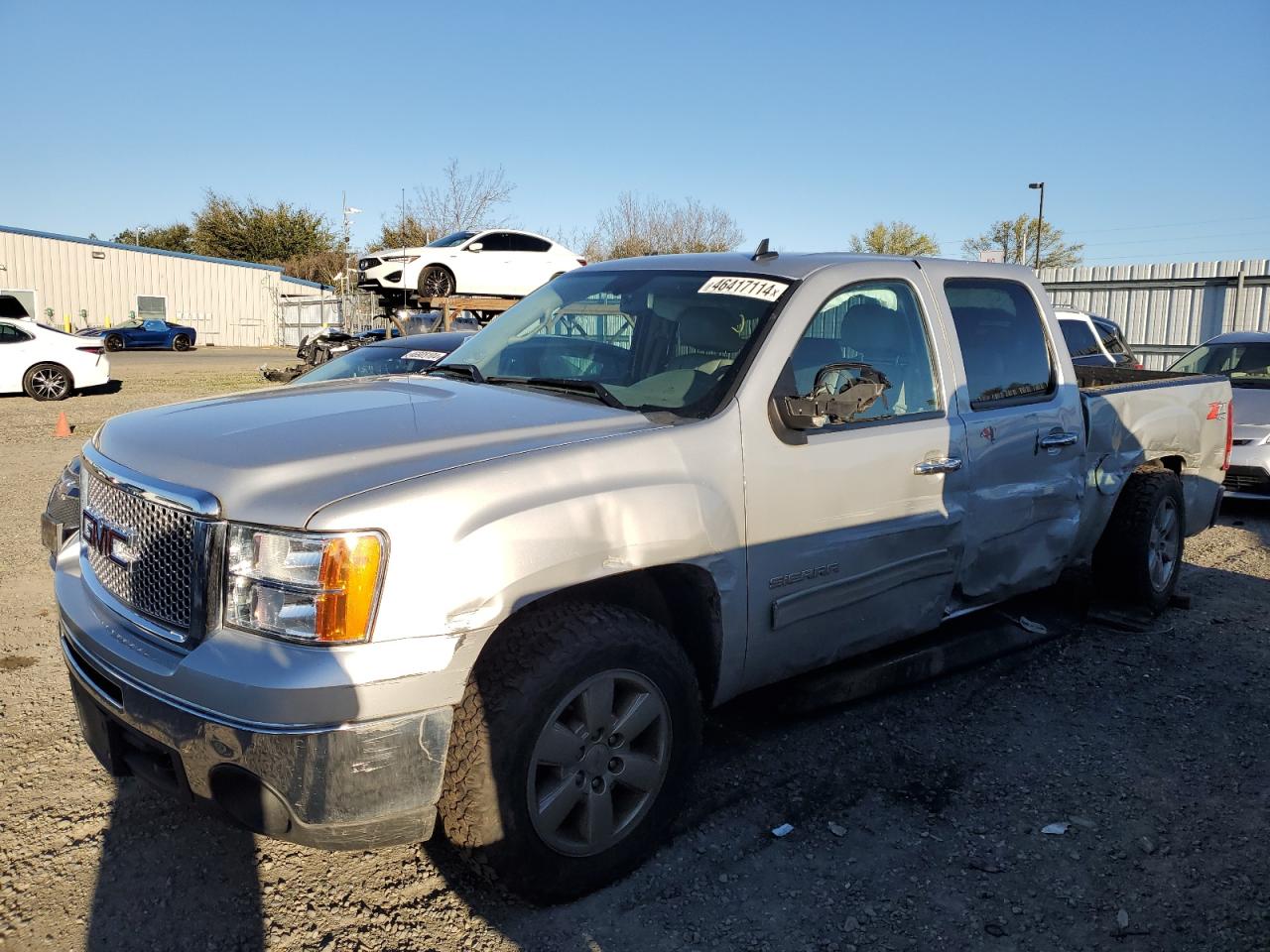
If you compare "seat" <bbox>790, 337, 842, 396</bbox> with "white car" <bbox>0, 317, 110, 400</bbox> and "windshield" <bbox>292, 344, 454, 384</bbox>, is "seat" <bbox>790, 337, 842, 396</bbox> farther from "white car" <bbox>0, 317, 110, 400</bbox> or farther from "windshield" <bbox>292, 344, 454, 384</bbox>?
"white car" <bbox>0, 317, 110, 400</bbox>

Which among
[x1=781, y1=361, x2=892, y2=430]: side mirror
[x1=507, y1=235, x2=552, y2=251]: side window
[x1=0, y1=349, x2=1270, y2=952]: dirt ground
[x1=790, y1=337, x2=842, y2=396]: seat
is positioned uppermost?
[x1=507, y1=235, x2=552, y2=251]: side window

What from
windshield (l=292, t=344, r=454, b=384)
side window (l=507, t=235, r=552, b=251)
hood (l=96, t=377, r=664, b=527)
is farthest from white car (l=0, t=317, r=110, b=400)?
hood (l=96, t=377, r=664, b=527)

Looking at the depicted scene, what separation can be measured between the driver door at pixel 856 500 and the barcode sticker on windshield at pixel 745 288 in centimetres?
18

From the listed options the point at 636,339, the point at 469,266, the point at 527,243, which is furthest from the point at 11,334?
the point at 636,339

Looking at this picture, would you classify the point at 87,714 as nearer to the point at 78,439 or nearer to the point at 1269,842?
the point at 1269,842

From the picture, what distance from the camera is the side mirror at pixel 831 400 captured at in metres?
3.21

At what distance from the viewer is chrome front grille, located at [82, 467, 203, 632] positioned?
249cm

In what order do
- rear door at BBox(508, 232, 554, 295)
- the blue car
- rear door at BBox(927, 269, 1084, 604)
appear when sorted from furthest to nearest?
the blue car, rear door at BBox(508, 232, 554, 295), rear door at BBox(927, 269, 1084, 604)

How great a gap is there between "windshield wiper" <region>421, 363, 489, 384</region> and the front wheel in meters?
1.29

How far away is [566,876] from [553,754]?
39 cm

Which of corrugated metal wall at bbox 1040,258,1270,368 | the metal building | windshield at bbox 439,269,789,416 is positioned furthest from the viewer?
the metal building

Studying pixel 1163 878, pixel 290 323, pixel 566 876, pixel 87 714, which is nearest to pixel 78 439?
pixel 87 714

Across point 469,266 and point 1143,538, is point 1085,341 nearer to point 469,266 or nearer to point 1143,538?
point 1143,538

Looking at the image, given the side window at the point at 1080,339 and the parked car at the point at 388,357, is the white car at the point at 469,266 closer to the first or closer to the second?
the parked car at the point at 388,357
